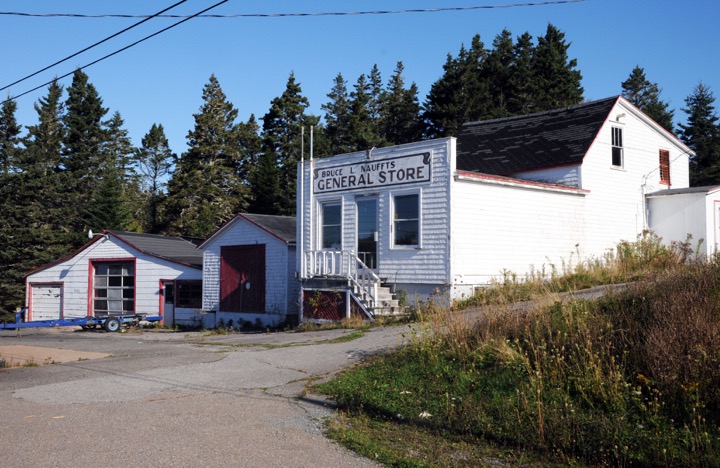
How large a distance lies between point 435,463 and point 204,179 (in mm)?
51398

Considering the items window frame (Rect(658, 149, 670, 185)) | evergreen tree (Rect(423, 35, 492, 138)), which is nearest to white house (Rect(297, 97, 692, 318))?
window frame (Rect(658, 149, 670, 185))

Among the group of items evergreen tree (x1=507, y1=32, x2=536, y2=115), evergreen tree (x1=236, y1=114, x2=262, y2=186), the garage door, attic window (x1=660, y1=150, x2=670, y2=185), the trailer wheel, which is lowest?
the trailer wheel

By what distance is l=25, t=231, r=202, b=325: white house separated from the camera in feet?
101

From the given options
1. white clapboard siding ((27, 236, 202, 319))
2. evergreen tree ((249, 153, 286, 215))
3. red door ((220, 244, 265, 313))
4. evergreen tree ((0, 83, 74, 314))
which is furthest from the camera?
evergreen tree ((249, 153, 286, 215))

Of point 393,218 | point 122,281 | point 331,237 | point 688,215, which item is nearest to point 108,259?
point 122,281

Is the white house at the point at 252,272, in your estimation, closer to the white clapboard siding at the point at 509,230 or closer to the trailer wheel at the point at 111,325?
the trailer wheel at the point at 111,325

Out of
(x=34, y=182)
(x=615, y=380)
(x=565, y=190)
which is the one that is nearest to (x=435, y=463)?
(x=615, y=380)

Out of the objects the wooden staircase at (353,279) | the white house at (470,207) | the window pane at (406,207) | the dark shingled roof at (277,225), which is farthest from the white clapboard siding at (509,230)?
the dark shingled roof at (277,225)

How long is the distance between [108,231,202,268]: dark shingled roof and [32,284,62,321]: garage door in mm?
5146

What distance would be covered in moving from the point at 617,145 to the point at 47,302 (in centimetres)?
2798

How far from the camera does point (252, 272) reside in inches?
1021

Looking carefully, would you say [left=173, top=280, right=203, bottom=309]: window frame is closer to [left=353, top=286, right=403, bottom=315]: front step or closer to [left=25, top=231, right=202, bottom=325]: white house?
[left=25, top=231, right=202, bottom=325]: white house

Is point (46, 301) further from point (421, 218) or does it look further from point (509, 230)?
point (509, 230)

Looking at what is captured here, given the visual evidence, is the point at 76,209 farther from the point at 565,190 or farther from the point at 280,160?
the point at 565,190
